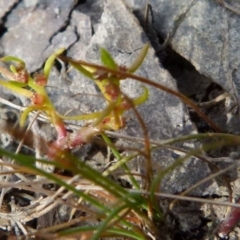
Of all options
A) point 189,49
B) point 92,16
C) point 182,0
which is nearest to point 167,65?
point 189,49

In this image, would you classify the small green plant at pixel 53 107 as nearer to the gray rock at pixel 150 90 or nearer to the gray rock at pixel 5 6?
the gray rock at pixel 150 90

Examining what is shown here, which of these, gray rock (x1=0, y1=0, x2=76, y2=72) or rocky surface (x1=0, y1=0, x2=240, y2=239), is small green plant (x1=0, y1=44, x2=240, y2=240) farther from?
gray rock (x1=0, y1=0, x2=76, y2=72)

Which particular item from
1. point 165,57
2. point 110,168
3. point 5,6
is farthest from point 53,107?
point 5,6

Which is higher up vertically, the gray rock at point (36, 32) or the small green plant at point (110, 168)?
the gray rock at point (36, 32)

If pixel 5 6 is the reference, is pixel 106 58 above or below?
below

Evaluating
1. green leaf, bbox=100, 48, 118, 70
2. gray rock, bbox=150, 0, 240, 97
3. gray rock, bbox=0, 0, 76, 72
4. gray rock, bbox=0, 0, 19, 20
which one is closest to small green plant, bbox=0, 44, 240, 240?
green leaf, bbox=100, 48, 118, 70

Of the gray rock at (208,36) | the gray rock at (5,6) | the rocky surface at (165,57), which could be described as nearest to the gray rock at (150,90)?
the rocky surface at (165,57)

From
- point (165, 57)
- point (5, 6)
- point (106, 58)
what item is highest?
point (5, 6)

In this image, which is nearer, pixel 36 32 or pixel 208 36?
pixel 208 36

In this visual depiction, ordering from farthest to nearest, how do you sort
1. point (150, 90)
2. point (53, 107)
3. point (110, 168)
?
point (150, 90)
point (53, 107)
point (110, 168)

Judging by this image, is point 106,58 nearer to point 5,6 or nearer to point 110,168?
point 110,168
